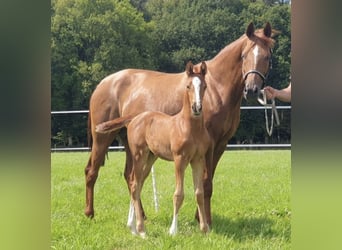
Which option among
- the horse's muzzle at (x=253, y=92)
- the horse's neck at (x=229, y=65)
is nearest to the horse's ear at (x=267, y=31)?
the horse's neck at (x=229, y=65)

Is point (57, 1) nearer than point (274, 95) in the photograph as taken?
No

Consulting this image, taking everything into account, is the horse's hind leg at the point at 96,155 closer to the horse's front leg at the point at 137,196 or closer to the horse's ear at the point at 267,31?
the horse's front leg at the point at 137,196

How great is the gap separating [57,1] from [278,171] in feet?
26.6

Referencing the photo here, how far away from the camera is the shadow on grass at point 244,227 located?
2.82 m

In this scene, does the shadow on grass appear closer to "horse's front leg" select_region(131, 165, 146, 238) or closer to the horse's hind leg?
"horse's front leg" select_region(131, 165, 146, 238)

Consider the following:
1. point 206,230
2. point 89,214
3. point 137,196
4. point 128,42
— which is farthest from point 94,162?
point 128,42

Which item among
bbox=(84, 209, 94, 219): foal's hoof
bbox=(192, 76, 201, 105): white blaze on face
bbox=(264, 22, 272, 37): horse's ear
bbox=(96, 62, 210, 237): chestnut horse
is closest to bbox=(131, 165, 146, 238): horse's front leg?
bbox=(96, 62, 210, 237): chestnut horse

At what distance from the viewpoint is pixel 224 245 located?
7.97 feet

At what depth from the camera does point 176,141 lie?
101 inches

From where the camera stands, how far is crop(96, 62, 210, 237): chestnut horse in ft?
7.95

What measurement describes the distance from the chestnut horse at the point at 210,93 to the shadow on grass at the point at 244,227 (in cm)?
18

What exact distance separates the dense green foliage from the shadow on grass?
144 inches
